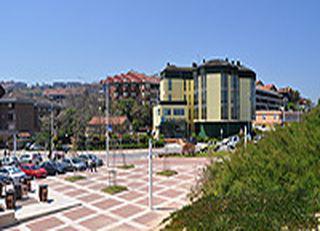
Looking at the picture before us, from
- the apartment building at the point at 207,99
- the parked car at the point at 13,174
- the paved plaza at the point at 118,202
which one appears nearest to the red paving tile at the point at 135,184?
the paved plaza at the point at 118,202

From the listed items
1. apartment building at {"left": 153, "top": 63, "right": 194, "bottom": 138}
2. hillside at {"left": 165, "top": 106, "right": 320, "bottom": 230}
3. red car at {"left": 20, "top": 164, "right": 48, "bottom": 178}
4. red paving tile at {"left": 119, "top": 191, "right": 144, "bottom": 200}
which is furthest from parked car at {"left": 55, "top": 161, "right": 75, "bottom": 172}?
apartment building at {"left": 153, "top": 63, "right": 194, "bottom": 138}

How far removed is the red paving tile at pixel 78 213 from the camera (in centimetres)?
1664

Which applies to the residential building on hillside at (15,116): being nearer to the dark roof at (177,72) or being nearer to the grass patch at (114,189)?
the dark roof at (177,72)

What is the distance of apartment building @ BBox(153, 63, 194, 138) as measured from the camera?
65.7 meters

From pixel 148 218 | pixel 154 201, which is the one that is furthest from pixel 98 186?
pixel 148 218

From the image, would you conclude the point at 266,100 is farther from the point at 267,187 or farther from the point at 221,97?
the point at 267,187

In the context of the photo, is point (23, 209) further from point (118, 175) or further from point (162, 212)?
point (118, 175)

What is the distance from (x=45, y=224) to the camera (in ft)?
50.9

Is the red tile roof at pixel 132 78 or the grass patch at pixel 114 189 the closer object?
the grass patch at pixel 114 189

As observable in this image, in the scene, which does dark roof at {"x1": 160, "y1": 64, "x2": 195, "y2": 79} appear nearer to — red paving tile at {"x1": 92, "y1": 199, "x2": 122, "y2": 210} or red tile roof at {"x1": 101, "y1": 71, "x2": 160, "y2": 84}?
red tile roof at {"x1": 101, "y1": 71, "x2": 160, "y2": 84}

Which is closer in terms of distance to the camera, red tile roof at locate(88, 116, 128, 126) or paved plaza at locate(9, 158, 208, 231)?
paved plaza at locate(9, 158, 208, 231)

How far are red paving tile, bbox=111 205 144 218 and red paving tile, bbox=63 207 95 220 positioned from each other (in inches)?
47.1

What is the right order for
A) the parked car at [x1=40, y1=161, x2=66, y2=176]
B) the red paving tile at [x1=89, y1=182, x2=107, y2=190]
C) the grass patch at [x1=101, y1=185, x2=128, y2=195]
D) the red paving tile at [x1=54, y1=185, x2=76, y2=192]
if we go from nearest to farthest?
1. the grass patch at [x1=101, y1=185, x2=128, y2=195]
2. the red paving tile at [x1=54, y1=185, x2=76, y2=192]
3. the red paving tile at [x1=89, y1=182, x2=107, y2=190]
4. the parked car at [x1=40, y1=161, x2=66, y2=176]

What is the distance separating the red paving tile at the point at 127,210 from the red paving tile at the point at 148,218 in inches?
28.0
